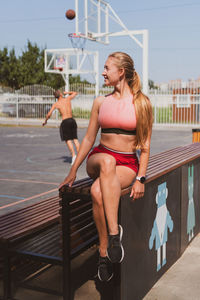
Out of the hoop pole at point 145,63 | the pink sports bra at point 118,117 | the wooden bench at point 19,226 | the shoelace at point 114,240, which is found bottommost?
the wooden bench at point 19,226

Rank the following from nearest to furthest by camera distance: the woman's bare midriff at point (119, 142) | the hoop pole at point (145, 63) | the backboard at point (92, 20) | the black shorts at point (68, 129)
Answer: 1. the woman's bare midriff at point (119, 142)
2. the black shorts at point (68, 129)
3. the hoop pole at point (145, 63)
4. the backboard at point (92, 20)

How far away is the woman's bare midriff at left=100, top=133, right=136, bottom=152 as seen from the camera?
10.5 feet

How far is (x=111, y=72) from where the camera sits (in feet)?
10.6

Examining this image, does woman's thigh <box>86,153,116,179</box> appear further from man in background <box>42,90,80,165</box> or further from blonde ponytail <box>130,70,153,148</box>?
man in background <box>42,90,80,165</box>

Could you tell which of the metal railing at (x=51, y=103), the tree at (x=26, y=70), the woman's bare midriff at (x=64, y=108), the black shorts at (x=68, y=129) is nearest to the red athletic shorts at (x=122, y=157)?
the black shorts at (x=68, y=129)

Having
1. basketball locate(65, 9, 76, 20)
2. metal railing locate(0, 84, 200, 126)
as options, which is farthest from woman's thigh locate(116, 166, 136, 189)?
basketball locate(65, 9, 76, 20)

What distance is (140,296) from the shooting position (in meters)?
3.42

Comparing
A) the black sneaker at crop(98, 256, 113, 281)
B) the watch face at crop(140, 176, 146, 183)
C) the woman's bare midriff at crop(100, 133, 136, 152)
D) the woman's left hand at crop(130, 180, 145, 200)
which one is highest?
the woman's bare midriff at crop(100, 133, 136, 152)

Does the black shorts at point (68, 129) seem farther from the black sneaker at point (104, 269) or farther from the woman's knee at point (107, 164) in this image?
the black sneaker at point (104, 269)

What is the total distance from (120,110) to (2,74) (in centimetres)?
4063

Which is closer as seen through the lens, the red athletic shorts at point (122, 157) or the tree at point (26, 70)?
the red athletic shorts at point (122, 157)

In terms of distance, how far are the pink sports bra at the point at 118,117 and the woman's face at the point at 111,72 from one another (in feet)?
0.52

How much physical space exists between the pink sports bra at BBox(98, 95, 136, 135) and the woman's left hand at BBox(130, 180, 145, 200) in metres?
0.40

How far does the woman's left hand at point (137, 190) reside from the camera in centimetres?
314
